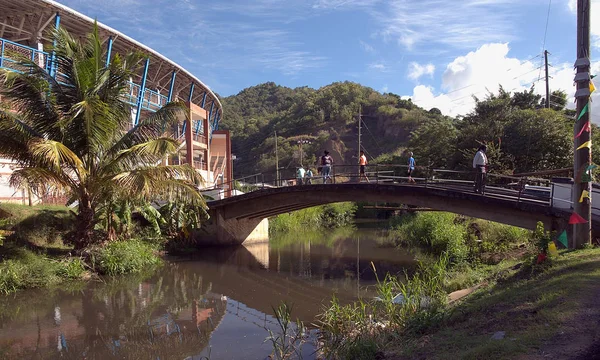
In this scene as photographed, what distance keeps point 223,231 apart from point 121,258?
25.5 ft

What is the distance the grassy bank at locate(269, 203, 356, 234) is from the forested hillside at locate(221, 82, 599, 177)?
640cm

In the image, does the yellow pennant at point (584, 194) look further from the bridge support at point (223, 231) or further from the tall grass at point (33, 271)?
the bridge support at point (223, 231)

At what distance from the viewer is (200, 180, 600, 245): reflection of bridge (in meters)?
13.2

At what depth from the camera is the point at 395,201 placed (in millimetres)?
17578

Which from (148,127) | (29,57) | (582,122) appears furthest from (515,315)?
(29,57)

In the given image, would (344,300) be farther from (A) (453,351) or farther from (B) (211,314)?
(A) (453,351)

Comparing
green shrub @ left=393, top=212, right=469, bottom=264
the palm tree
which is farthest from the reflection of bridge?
the palm tree

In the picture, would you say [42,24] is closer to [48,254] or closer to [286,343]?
[48,254]

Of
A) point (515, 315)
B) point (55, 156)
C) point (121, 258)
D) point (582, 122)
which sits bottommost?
point (121, 258)

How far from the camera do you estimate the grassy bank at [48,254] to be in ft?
44.0

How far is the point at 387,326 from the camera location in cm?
766

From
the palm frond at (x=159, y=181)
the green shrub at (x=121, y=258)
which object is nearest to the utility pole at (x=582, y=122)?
the palm frond at (x=159, y=181)

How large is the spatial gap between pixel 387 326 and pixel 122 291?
9.24 metres

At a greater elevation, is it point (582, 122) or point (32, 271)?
point (582, 122)
